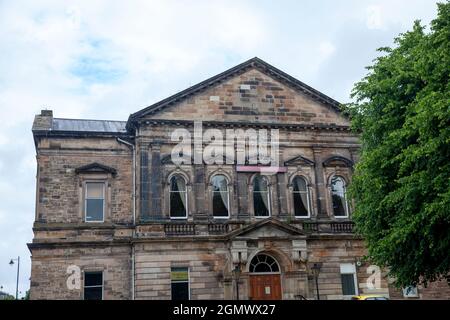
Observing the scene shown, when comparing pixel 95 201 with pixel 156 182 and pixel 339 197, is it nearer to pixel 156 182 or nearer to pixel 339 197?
pixel 156 182

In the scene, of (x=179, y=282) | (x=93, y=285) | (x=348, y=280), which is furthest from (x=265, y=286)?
(x=93, y=285)

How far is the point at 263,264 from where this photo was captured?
84.4 feet

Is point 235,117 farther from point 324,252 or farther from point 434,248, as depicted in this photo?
point 434,248

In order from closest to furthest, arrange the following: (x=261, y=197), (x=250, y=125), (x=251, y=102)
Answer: (x=261, y=197) < (x=250, y=125) < (x=251, y=102)

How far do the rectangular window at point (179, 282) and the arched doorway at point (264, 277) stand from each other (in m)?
3.02

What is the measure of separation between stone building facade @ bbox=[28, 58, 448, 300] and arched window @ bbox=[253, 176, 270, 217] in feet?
0.17

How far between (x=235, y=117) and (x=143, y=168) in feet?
18.1

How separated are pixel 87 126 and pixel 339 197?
13813 millimetres

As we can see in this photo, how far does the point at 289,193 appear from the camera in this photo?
27.2 m

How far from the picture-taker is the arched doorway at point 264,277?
2508 cm

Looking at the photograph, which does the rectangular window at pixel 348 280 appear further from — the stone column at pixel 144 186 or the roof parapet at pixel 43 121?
the roof parapet at pixel 43 121

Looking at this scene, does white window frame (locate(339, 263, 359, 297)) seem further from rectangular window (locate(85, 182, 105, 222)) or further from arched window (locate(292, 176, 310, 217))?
rectangular window (locate(85, 182, 105, 222))

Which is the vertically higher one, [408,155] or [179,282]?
[408,155]

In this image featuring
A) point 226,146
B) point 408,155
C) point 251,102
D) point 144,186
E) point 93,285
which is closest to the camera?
point 408,155
